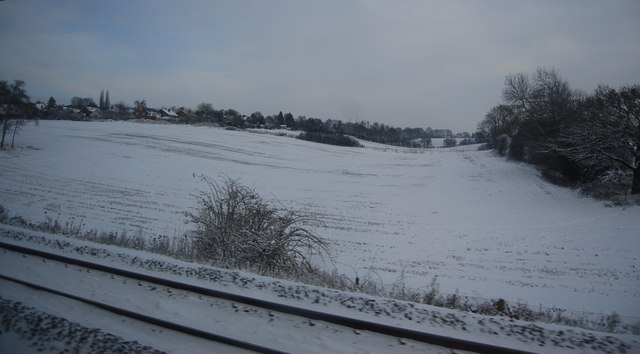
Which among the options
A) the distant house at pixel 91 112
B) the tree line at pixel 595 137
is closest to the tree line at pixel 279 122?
the distant house at pixel 91 112

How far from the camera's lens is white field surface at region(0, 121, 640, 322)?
40.2ft

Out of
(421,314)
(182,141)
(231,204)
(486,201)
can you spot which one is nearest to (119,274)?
(231,204)

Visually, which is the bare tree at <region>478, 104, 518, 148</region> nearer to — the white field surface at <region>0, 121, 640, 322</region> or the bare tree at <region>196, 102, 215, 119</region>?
the white field surface at <region>0, 121, 640, 322</region>

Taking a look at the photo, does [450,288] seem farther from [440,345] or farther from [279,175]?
[279,175]

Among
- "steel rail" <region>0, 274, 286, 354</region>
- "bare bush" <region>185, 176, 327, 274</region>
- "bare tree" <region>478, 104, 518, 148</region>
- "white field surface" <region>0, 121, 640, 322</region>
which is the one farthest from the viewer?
"bare tree" <region>478, 104, 518, 148</region>

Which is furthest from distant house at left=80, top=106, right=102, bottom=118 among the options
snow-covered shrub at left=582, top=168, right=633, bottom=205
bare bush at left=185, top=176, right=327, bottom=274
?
snow-covered shrub at left=582, top=168, right=633, bottom=205

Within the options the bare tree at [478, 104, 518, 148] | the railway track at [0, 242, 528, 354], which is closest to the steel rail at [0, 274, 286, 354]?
the railway track at [0, 242, 528, 354]

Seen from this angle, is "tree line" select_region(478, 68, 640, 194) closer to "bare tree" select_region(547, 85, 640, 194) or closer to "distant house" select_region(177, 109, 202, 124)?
"bare tree" select_region(547, 85, 640, 194)

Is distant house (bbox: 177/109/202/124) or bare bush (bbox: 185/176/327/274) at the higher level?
distant house (bbox: 177/109/202/124)

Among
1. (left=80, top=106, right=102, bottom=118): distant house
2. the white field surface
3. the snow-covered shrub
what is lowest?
the white field surface

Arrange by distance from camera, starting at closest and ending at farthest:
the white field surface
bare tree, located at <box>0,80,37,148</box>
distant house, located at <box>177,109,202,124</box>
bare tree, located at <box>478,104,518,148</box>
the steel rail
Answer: the steel rail
the white field surface
bare tree, located at <box>0,80,37,148</box>
bare tree, located at <box>478,104,518,148</box>
distant house, located at <box>177,109,202,124</box>

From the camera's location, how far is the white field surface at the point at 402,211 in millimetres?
12266

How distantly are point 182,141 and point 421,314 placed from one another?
6418 centimetres

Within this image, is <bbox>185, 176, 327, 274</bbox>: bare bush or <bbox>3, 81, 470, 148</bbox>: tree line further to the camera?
<bbox>3, 81, 470, 148</bbox>: tree line
